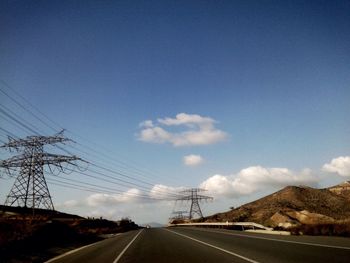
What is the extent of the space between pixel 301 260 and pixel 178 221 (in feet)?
299

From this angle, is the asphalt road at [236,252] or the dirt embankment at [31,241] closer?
the asphalt road at [236,252]

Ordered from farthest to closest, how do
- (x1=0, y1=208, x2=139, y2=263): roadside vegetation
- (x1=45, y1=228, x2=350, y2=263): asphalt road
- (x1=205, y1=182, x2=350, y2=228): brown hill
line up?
1. (x1=205, y1=182, x2=350, y2=228): brown hill
2. (x1=0, y1=208, x2=139, y2=263): roadside vegetation
3. (x1=45, y1=228, x2=350, y2=263): asphalt road

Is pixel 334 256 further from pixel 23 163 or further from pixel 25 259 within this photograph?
pixel 23 163

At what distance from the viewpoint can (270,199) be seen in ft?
228

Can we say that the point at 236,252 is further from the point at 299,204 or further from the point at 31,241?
the point at 299,204

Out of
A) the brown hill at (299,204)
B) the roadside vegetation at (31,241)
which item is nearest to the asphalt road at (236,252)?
the roadside vegetation at (31,241)

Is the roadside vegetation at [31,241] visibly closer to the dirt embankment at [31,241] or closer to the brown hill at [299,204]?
the dirt embankment at [31,241]

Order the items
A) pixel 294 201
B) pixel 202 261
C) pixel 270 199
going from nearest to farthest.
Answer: pixel 202 261 < pixel 294 201 < pixel 270 199

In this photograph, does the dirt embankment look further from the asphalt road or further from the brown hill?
the brown hill

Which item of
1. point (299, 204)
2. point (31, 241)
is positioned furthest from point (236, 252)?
point (299, 204)

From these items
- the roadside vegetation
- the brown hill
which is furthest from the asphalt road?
the brown hill

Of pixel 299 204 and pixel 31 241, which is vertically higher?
pixel 299 204

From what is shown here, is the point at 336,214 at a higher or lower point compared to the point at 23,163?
lower

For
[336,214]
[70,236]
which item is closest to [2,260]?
[70,236]
